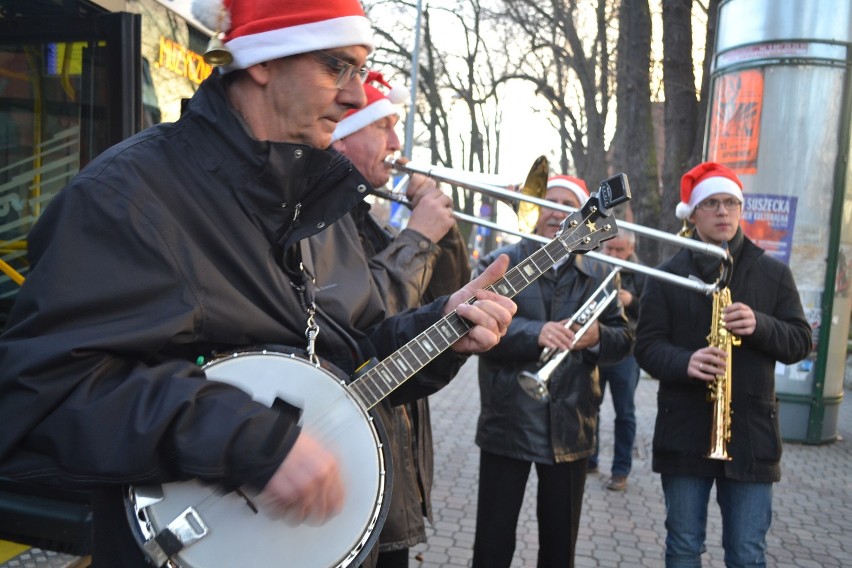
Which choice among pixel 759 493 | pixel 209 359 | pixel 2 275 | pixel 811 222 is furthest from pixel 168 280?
pixel 811 222

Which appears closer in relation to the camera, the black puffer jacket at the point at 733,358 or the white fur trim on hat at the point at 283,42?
the white fur trim on hat at the point at 283,42

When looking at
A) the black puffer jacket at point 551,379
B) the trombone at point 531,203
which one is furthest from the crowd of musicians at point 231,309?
the black puffer jacket at point 551,379

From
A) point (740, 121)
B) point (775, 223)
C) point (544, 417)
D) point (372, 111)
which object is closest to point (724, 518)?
point (544, 417)

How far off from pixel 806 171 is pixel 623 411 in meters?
3.24

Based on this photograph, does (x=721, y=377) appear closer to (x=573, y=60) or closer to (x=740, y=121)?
(x=740, y=121)

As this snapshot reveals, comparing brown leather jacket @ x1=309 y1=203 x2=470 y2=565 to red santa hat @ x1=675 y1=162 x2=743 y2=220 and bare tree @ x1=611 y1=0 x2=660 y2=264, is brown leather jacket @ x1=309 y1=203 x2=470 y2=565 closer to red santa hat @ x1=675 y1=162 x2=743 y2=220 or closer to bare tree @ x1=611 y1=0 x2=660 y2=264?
red santa hat @ x1=675 y1=162 x2=743 y2=220

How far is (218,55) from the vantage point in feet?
5.95

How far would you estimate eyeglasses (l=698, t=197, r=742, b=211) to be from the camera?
370cm

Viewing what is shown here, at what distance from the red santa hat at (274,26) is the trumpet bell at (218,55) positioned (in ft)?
0.04

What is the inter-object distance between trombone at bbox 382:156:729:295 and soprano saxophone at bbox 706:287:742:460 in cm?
9

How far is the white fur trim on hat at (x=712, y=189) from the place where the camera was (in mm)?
3699

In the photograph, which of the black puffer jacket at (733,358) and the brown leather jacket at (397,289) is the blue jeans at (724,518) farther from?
the brown leather jacket at (397,289)

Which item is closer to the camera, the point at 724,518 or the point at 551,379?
the point at 724,518

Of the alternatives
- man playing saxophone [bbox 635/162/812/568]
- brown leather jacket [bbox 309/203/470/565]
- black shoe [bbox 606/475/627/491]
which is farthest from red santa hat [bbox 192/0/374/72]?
black shoe [bbox 606/475/627/491]
